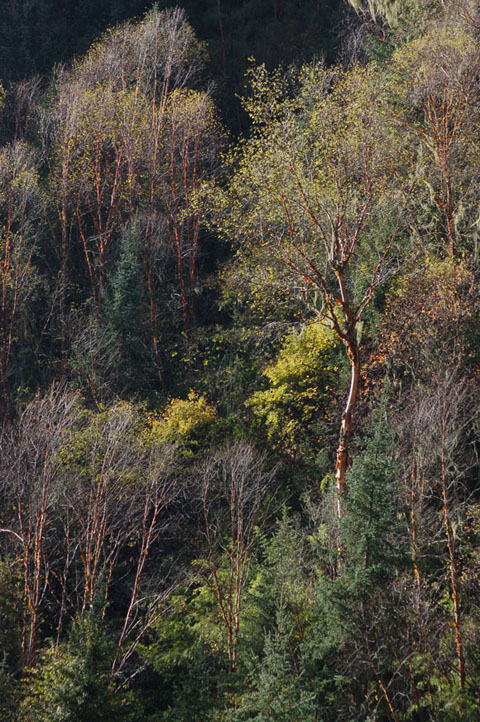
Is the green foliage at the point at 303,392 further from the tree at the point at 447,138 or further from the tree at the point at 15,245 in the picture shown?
the tree at the point at 15,245

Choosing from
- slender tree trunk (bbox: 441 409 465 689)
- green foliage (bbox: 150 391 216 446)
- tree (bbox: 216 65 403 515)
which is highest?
tree (bbox: 216 65 403 515)

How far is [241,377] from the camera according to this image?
2430cm

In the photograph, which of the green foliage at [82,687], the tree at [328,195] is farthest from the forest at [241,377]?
the tree at [328,195]

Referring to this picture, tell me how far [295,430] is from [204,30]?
24820 millimetres

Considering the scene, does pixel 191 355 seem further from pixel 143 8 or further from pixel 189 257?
pixel 143 8

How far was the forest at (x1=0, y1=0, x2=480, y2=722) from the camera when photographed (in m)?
13.5

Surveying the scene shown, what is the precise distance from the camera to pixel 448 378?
16.4 meters

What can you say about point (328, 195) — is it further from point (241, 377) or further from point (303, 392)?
point (241, 377)

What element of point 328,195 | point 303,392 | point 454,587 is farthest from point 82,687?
point 328,195

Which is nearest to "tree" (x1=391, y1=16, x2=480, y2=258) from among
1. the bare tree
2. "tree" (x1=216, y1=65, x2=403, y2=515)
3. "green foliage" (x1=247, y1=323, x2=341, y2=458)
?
"tree" (x1=216, y1=65, x2=403, y2=515)

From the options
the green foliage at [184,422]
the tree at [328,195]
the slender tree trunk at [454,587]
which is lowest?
the slender tree trunk at [454,587]

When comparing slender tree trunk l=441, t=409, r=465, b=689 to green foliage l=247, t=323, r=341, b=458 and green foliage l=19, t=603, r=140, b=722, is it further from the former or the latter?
green foliage l=19, t=603, r=140, b=722

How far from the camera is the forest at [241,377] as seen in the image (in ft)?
44.3

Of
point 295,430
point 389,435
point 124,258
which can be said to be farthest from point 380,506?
point 124,258
